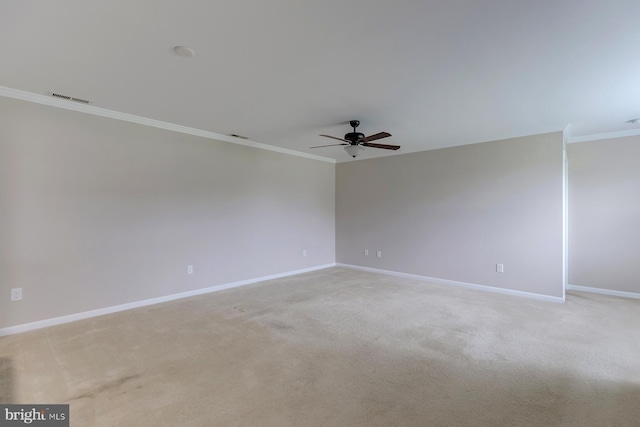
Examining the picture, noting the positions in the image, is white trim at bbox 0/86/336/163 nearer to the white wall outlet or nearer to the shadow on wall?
the white wall outlet

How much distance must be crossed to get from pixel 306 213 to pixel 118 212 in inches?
135

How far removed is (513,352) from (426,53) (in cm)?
275

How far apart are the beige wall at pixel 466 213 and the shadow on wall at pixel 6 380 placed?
5.39 meters

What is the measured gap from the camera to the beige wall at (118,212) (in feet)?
10.1

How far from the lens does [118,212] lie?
3719 millimetres

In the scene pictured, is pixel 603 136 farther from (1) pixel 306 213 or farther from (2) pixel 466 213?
(1) pixel 306 213

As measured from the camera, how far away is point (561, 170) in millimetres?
4219

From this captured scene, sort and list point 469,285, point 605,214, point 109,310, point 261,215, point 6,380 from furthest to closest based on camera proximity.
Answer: point 261,215
point 469,285
point 605,214
point 109,310
point 6,380

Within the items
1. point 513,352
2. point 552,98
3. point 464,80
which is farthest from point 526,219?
point 464,80

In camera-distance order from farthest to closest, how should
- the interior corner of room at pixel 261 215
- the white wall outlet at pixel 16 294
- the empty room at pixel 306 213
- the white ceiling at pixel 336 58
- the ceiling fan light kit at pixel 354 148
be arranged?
1. the ceiling fan light kit at pixel 354 148
2. the interior corner of room at pixel 261 215
3. the white wall outlet at pixel 16 294
4. the empty room at pixel 306 213
5. the white ceiling at pixel 336 58

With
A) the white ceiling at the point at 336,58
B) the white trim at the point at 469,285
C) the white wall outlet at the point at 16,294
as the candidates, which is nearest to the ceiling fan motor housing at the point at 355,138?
the white ceiling at the point at 336,58

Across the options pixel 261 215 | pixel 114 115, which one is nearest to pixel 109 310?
pixel 114 115

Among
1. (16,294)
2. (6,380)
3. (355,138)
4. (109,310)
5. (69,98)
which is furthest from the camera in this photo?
(355,138)

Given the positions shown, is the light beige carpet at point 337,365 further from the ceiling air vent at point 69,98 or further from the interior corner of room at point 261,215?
the ceiling air vent at point 69,98
